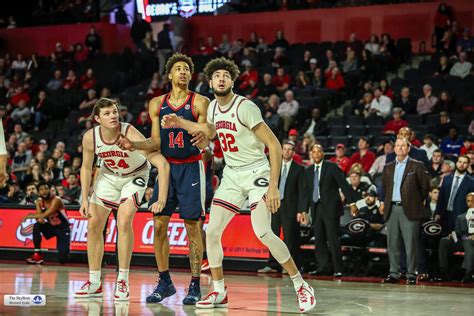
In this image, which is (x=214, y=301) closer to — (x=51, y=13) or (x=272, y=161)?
(x=272, y=161)

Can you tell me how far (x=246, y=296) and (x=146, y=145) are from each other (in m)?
2.20

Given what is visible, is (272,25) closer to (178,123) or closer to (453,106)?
(453,106)

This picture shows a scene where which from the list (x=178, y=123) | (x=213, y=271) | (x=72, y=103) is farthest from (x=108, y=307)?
(x=72, y=103)

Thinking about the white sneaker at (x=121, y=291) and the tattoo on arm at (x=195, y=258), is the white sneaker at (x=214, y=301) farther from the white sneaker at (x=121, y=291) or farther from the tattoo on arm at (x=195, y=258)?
the white sneaker at (x=121, y=291)

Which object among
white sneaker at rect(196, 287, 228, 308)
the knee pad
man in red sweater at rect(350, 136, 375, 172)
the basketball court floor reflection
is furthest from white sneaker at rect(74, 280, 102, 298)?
man in red sweater at rect(350, 136, 375, 172)

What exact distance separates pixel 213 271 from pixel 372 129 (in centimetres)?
1110

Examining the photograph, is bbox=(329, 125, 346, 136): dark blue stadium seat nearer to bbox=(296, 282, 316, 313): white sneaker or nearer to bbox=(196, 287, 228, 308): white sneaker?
bbox=(196, 287, 228, 308): white sneaker

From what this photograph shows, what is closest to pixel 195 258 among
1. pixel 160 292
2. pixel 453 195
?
pixel 160 292

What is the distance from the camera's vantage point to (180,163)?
10086mm

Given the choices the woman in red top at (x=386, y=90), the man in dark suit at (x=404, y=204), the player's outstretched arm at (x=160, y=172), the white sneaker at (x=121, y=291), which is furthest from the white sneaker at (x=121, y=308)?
the woman in red top at (x=386, y=90)

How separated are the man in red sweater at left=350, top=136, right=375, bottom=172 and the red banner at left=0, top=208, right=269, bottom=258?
120 inches

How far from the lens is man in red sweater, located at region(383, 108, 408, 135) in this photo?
18.9 metres

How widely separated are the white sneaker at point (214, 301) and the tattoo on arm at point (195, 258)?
2.05 feet

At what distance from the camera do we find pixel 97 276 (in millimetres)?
10211
